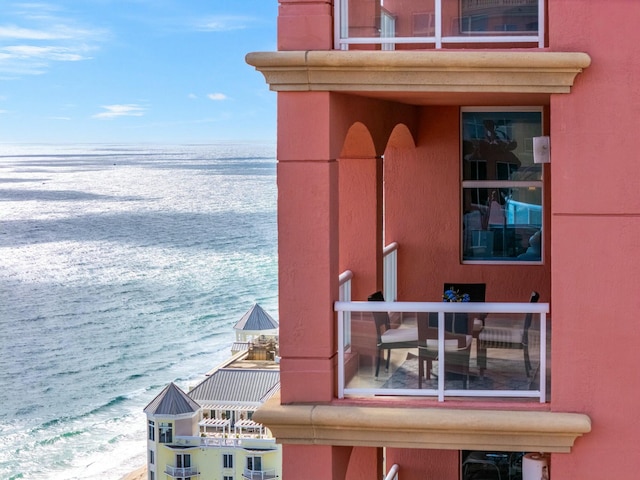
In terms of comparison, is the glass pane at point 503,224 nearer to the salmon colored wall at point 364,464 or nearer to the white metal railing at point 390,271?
the white metal railing at point 390,271

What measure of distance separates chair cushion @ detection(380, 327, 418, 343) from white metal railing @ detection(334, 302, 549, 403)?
11.0 inches

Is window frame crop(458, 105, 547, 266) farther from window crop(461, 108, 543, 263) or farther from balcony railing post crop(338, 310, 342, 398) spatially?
balcony railing post crop(338, 310, 342, 398)

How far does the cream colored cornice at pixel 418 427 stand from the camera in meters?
9.62

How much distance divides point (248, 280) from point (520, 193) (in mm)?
95503

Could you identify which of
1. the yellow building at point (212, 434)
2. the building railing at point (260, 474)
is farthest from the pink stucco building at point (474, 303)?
the building railing at point (260, 474)

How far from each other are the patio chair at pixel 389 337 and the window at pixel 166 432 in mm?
34074

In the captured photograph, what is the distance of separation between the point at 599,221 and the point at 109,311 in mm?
92041

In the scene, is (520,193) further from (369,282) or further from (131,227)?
(131,227)

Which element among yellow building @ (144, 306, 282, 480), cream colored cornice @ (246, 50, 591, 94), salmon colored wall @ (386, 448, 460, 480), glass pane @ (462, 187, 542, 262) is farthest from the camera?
yellow building @ (144, 306, 282, 480)

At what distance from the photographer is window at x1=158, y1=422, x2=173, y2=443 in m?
43.6

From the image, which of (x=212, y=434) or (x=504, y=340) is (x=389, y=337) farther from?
(x=212, y=434)

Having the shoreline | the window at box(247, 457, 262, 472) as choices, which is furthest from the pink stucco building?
the shoreline

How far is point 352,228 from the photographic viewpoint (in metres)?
13.0

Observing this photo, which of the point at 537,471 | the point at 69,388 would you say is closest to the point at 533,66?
the point at 537,471
